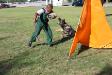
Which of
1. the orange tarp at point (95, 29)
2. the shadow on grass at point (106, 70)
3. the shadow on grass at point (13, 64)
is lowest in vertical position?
the shadow on grass at point (13, 64)

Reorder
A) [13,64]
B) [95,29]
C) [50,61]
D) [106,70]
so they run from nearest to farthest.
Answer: [106,70]
[13,64]
[50,61]
[95,29]

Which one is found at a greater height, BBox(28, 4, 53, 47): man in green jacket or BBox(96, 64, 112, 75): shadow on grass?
BBox(28, 4, 53, 47): man in green jacket

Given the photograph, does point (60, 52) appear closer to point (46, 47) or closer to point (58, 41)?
point (46, 47)

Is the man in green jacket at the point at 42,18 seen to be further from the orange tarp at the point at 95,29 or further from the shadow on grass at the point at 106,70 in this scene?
the shadow on grass at the point at 106,70

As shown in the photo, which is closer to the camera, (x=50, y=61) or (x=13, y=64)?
(x=13, y=64)

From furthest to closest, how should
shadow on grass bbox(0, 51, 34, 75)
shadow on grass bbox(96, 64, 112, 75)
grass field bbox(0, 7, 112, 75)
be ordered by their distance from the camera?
1. shadow on grass bbox(0, 51, 34, 75)
2. grass field bbox(0, 7, 112, 75)
3. shadow on grass bbox(96, 64, 112, 75)

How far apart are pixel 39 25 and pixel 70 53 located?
2.30 m

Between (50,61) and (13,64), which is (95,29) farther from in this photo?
(13,64)

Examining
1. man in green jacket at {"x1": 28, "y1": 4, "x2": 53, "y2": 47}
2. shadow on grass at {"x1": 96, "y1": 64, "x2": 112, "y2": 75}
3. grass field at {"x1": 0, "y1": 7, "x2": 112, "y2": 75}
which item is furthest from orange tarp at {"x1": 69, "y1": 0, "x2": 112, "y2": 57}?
shadow on grass at {"x1": 96, "y1": 64, "x2": 112, "y2": 75}

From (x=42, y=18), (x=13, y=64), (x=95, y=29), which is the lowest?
(x=13, y=64)

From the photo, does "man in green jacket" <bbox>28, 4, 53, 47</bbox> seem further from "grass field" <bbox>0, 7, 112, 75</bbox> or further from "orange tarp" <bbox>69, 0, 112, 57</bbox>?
"orange tarp" <bbox>69, 0, 112, 57</bbox>

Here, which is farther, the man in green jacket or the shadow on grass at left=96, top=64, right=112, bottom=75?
the man in green jacket

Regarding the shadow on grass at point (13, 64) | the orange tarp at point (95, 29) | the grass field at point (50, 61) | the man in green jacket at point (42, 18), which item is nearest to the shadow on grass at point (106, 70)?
the grass field at point (50, 61)

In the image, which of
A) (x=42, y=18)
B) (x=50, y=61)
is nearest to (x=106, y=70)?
(x=50, y=61)
